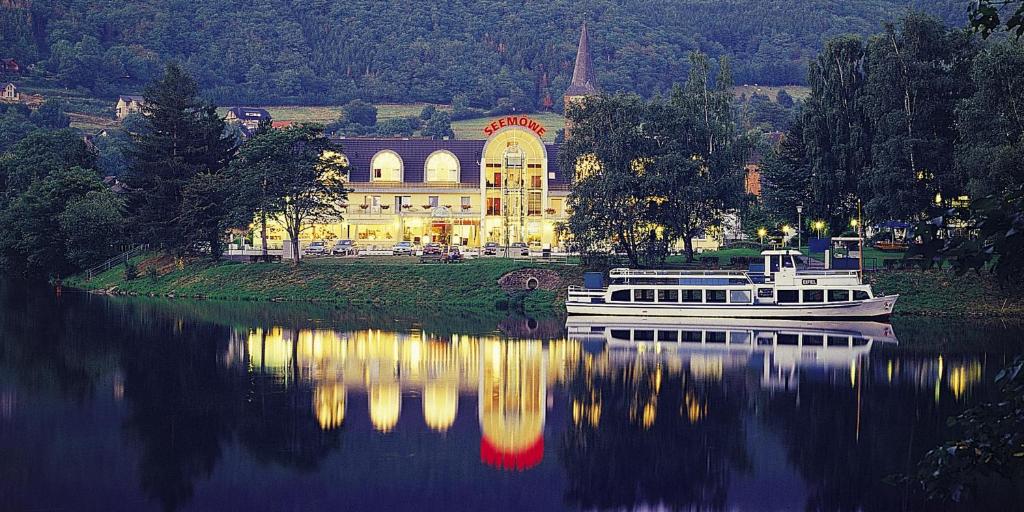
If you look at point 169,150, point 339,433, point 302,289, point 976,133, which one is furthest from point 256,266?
point 339,433

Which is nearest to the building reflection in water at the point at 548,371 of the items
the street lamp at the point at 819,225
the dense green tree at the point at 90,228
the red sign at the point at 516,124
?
the street lamp at the point at 819,225

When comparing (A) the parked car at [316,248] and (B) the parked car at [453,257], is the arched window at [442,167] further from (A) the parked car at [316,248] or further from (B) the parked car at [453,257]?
(B) the parked car at [453,257]

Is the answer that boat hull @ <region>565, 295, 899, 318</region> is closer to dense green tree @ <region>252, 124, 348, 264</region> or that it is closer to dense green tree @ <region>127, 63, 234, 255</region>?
dense green tree @ <region>252, 124, 348, 264</region>

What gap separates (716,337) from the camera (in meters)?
62.2

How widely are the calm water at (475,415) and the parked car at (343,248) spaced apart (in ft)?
104

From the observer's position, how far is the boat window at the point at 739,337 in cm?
6009

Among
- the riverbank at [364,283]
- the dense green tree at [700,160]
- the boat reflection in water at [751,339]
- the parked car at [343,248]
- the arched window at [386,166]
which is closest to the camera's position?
the boat reflection in water at [751,339]

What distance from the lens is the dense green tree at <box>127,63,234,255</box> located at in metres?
93.3

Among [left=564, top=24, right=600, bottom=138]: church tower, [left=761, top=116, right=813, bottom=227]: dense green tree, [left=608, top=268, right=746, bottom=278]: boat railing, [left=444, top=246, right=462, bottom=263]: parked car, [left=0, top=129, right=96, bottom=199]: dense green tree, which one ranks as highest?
[left=564, top=24, right=600, bottom=138]: church tower

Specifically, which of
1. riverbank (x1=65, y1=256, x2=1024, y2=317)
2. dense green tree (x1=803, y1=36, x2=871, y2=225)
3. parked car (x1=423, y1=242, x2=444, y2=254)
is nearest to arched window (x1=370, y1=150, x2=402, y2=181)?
parked car (x1=423, y1=242, x2=444, y2=254)

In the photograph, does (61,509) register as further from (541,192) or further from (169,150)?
(541,192)

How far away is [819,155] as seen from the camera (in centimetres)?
8044

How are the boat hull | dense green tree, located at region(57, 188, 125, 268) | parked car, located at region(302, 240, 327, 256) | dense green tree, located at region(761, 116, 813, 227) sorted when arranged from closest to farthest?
the boat hull
dense green tree, located at region(761, 116, 813, 227)
dense green tree, located at region(57, 188, 125, 268)
parked car, located at region(302, 240, 327, 256)

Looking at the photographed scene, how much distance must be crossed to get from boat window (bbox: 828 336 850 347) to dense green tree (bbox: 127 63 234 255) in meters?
48.8
